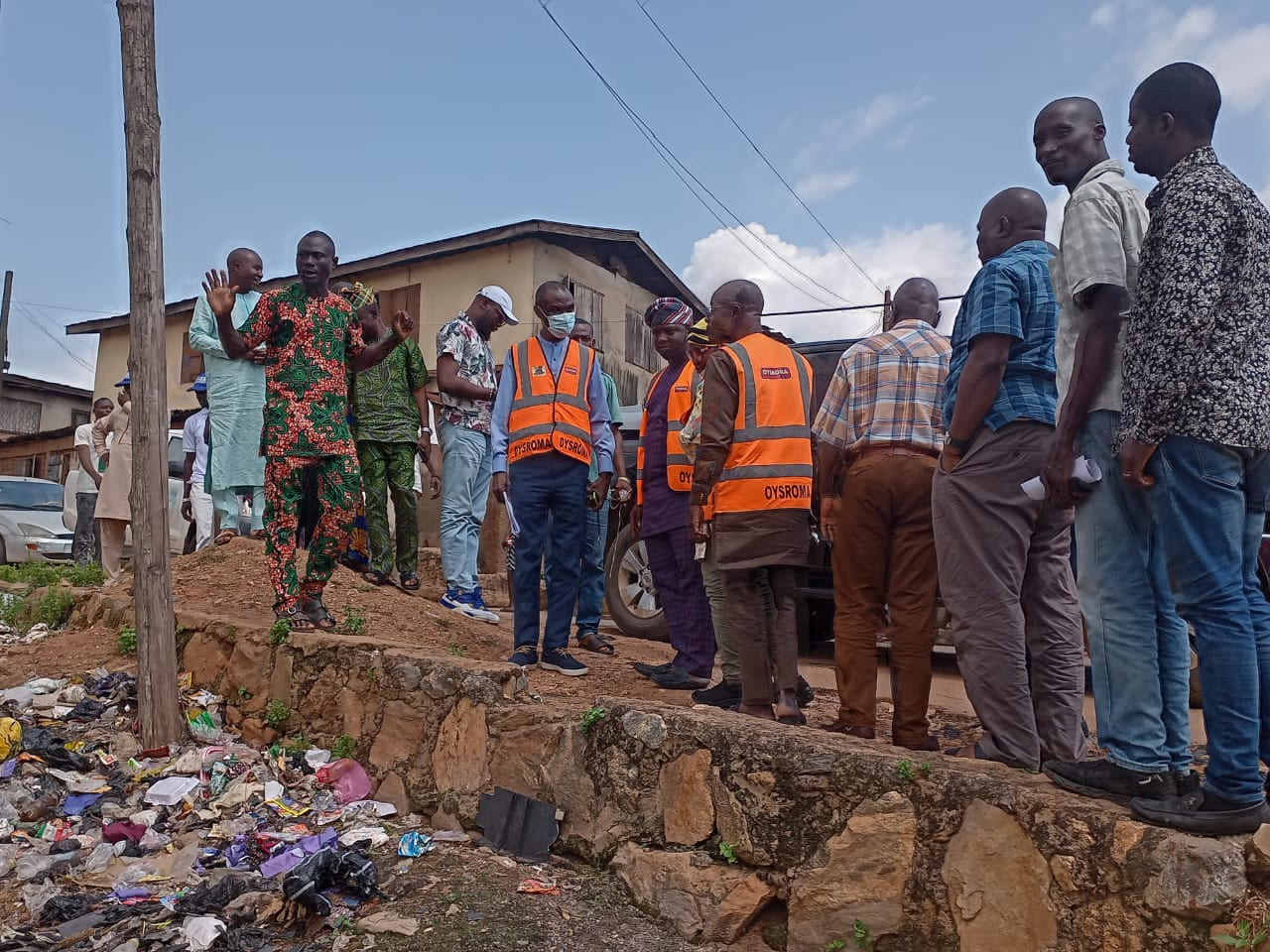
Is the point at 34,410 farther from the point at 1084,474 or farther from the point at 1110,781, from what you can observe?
the point at 1110,781

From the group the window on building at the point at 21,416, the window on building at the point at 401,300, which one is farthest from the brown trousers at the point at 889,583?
the window on building at the point at 21,416

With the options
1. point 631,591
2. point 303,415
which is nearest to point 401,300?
point 631,591

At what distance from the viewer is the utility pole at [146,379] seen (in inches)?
157

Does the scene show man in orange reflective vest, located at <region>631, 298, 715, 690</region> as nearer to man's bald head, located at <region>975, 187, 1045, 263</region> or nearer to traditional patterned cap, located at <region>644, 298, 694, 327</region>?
traditional patterned cap, located at <region>644, 298, 694, 327</region>

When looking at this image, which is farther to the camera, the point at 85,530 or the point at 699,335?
the point at 85,530

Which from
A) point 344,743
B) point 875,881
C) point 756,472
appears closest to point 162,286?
point 344,743

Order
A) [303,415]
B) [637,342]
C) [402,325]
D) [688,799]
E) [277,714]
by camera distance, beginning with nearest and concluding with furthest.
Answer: [688,799]
[277,714]
[303,415]
[402,325]
[637,342]

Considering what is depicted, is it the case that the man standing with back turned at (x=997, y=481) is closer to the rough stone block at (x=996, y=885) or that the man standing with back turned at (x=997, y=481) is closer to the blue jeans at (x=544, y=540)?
the rough stone block at (x=996, y=885)

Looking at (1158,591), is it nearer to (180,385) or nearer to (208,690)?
(208,690)

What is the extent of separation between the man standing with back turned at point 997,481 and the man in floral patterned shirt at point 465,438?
309 centimetres

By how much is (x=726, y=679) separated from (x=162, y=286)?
2849 mm

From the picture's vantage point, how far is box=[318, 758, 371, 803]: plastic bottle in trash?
12.5 ft

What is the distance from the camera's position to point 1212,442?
2225 mm

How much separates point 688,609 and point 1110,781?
2438 mm
